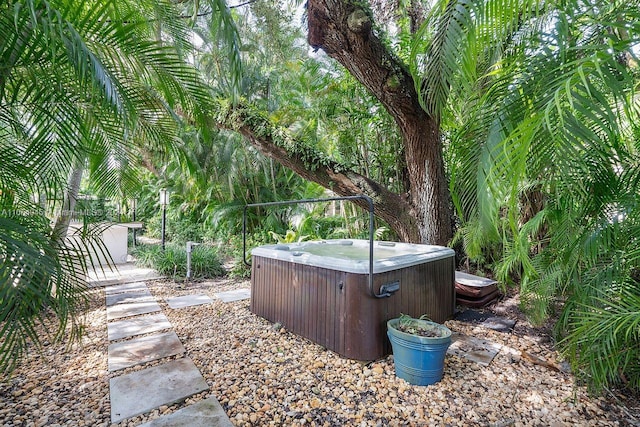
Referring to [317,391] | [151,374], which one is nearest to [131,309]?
[151,374]

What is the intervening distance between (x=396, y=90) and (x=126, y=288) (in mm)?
4460

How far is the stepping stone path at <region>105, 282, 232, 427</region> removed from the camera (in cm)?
169

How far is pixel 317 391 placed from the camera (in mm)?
1962

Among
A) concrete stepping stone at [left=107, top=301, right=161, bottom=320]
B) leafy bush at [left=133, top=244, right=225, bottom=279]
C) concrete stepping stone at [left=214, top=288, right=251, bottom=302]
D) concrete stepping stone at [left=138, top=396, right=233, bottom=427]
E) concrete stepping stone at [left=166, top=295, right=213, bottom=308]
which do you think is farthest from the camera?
leafy bush at [left=133, top=244, right=225, bottom=279]

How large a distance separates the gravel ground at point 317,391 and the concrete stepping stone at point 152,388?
0.06 m

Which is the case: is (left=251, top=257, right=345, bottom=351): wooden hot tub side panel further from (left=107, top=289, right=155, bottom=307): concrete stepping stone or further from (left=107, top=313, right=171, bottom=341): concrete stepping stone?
(left=107, top=289, right=155, bottom=307): concrete stepping stone

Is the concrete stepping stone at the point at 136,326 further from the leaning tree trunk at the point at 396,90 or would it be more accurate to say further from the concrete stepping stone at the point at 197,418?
the leaning tree trunk at the point at 396,90

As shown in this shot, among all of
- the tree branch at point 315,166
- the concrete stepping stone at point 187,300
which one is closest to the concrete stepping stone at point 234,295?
the concrete stepping stone at point 187,300

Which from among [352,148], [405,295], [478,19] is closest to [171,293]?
[405,295]

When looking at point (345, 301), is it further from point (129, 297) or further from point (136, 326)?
point (129, 297)

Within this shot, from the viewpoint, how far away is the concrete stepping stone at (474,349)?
2.40 m

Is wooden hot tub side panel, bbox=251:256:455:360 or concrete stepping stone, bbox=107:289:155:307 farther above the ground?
wooden hot tub side panel, bbox=251:256:455:360

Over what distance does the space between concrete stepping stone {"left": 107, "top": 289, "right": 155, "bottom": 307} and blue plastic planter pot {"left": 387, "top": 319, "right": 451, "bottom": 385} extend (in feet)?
10.7

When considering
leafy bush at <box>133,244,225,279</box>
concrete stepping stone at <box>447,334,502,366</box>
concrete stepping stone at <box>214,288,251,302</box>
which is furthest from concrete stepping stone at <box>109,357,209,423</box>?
leafy bush at <box>133,244,225,279</box>
